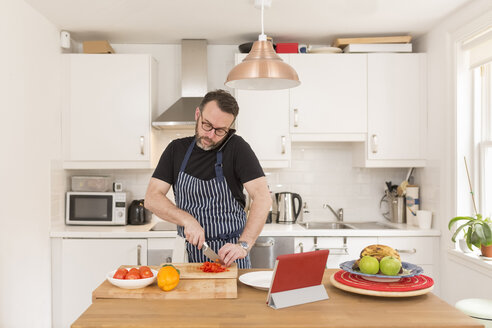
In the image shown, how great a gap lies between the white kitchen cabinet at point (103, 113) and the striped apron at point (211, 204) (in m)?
1.44

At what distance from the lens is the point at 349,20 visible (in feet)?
11.6

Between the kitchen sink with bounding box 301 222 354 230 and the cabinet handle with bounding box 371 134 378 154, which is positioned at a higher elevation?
the cabinet handle with bounding box 371 134 378 154

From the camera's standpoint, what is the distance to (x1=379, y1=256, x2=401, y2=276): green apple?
5.66 ft

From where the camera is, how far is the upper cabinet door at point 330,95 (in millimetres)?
3826

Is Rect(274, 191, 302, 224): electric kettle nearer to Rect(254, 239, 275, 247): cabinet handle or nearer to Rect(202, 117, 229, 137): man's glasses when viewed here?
Rect(254, 239, 275, 247): cabinet handle

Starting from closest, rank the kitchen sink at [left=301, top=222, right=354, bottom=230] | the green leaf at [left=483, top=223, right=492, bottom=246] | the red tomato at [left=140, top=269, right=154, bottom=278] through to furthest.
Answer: the red tomato at [left=140, top=269, right=154, bottom=278]
the green leaf at [left=483, top=223, right=492, bottom=246]
the kitchen sink at [left=301, top=222, right=354, bottom=230]

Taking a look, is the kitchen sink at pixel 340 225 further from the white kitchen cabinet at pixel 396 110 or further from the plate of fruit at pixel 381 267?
the plate of fruit at pixel 381 267

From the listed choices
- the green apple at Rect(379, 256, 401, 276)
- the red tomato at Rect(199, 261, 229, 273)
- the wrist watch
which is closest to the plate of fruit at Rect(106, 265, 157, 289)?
the red tomato at Rect(199, 261, 229, 273)

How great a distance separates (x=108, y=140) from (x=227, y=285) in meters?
2.34

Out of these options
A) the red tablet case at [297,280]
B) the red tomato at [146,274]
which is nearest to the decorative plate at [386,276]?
the red tablet case at [297,280]

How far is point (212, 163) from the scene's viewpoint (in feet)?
8.07

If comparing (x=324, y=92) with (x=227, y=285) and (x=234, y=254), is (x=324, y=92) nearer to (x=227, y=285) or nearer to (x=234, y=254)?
(x=234, y=254)

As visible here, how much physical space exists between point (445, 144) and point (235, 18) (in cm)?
180

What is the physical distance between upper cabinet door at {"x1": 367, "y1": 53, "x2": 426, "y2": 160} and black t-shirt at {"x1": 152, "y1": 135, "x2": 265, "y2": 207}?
1.70 m
